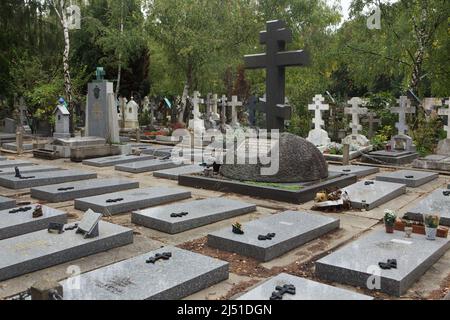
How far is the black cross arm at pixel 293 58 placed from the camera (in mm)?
9398

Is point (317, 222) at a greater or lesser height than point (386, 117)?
lesser

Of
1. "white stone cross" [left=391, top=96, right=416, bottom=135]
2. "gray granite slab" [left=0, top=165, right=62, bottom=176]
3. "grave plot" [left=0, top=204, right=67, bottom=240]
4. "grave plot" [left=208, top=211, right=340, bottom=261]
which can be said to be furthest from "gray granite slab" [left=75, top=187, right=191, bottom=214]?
"white stone cross" [left=391, top=96, right=416, bottom=135]

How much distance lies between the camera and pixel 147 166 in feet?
40.3

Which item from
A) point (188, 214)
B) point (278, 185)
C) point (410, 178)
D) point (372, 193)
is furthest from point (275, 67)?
point (188, 214)

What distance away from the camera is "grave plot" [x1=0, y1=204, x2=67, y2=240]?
20.1 feet

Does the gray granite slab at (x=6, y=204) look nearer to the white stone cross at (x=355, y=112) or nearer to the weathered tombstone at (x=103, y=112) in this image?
the weathered tombstone at (x=103, y=112)

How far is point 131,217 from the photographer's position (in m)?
7.20

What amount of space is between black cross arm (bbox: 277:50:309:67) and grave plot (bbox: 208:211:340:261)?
3.93 metres

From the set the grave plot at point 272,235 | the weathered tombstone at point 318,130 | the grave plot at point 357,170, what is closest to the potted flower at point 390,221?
the grave plot at point 272,235

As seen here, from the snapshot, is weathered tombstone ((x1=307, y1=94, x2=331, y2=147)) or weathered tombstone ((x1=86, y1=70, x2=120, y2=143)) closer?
weathered tombstone ((x1=86, y1=70, x2=120, y2=143))

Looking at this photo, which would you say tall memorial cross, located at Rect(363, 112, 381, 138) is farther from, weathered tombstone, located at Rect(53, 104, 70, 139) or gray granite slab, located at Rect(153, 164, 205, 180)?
weathered tombstone, located at Rect(53, 104, 70, 139)
